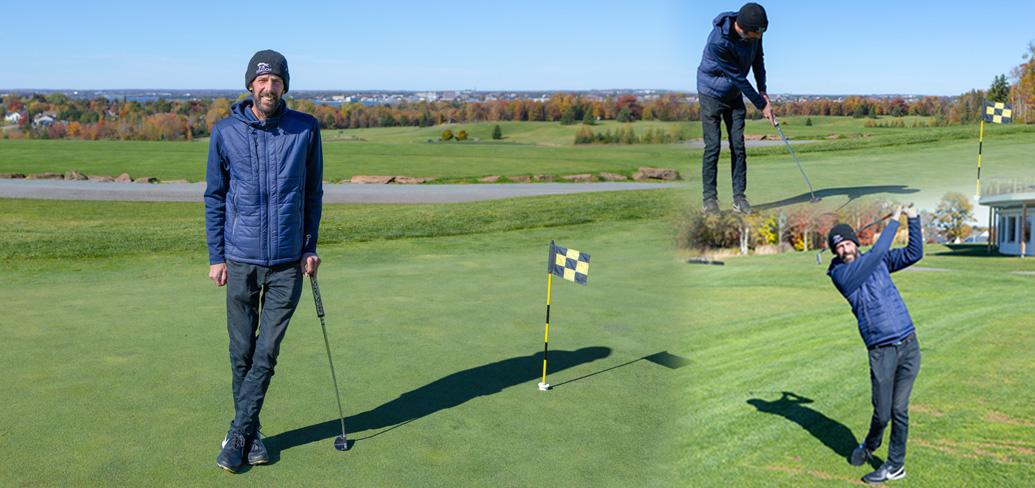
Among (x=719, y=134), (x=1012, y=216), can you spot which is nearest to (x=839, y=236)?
(x=719, y=134)

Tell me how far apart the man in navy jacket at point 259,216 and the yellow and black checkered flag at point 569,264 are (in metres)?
2.42

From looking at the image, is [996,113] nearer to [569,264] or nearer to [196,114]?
[569,264]

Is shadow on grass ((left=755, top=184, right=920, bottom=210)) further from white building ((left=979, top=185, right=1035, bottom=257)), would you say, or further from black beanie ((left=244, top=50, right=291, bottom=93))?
black beanie ((left=244, top=50, right=291, bottom=93))

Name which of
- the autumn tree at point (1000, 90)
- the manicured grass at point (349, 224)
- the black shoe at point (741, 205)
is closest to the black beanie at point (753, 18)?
the black shoe at point (741, 205)

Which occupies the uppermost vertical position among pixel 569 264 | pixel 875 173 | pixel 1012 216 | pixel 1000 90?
pixel 1000 90

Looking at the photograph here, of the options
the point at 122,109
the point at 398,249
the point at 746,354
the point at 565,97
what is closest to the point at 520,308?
the point at 746,354

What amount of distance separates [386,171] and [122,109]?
5251 cm

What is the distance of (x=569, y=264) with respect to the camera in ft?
25.3

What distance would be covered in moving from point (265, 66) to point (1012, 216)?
9322mm

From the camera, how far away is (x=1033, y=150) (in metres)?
8.96

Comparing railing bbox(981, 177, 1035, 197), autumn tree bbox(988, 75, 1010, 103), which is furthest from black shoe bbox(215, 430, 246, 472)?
autumn tree bbox(988, 75, 1010, 103)

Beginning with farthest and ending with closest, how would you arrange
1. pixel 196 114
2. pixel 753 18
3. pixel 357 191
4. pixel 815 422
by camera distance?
pixel 196 114 < pixel 357 191 < pixel 815 422 < pixel 753 18

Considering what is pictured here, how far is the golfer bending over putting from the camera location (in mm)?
5652

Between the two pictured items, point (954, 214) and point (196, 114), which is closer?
point (954, 214)
